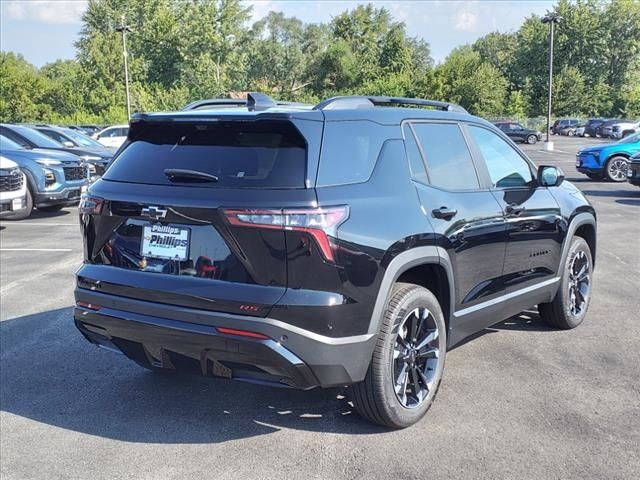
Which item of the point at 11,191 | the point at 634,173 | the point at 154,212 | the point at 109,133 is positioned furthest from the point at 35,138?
the point at 109,133

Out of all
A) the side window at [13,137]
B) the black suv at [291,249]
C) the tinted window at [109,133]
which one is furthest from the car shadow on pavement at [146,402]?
the tinted window at [109,133]

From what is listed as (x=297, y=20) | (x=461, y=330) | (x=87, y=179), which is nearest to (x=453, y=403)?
(x=461, y=330)

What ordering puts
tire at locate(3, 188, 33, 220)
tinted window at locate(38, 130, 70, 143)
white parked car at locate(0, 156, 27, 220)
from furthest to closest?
tinted window at locate(38, 130, 70, 143)
tire at locate(3, 188, 33, 220)
white parked car at locate(0, 156, 27, 220)

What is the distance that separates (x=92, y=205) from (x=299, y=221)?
1.34m

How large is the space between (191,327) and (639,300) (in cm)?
493

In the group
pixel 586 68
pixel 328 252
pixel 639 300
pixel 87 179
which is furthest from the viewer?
pixel 586 68

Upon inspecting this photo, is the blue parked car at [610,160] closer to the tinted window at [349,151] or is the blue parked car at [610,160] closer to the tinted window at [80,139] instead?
the tinted window at [80,139]

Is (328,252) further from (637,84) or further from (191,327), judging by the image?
(637,84)

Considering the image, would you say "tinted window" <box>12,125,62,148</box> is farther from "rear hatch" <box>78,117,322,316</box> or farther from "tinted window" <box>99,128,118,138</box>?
"tinted window" <box>99,128,118,138</box>

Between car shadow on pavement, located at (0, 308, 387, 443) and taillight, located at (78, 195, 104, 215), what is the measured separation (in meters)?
1.28

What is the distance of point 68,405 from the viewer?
424 centimetres

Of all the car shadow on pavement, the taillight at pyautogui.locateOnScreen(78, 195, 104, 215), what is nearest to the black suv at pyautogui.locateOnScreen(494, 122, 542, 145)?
the car shadow on pavement

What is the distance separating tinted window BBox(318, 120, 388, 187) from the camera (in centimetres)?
336

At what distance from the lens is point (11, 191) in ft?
35.9
